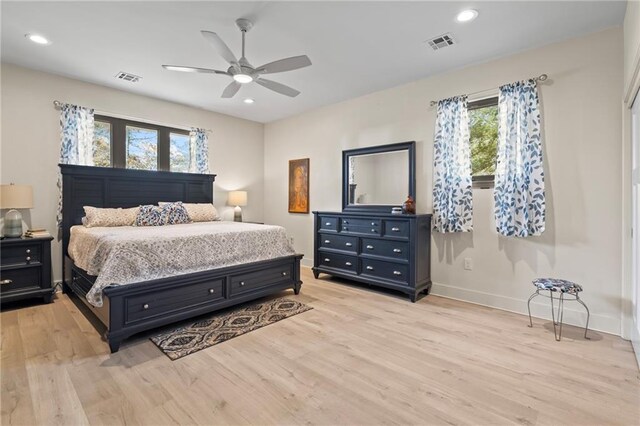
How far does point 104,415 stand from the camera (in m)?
1.75

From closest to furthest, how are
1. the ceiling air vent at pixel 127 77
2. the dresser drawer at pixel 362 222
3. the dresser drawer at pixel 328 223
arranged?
1. the ceiling air vent at pixel 127 77
2. the dresser drawer at pixel 362 222
3. the dresser drawer at pixel 328 223

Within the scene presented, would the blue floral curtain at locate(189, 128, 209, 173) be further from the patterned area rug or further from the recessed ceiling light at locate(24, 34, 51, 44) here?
the patterned area rug

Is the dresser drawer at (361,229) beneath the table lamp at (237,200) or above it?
beneath

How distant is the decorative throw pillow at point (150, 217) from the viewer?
414 cm

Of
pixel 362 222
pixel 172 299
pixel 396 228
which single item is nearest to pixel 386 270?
pixel 396 228

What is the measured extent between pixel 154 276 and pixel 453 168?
342 centimetres

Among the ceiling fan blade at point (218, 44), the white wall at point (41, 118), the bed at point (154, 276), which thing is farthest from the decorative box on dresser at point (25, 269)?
the ceiling fan blade at point (218, 44)

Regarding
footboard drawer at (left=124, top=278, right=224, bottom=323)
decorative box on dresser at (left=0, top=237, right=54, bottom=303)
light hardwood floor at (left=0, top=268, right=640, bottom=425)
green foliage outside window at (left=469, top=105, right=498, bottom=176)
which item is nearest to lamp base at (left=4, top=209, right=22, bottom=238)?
decorative box on dresser at (left=0, top=237, right=54, bottom=303)

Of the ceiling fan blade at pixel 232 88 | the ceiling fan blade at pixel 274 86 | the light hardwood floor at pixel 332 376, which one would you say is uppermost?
the ceiling fan blade at pixel 232 88

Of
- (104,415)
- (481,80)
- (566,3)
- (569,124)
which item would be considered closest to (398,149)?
(481,80)

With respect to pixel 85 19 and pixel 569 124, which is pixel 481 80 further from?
pixel 85 19

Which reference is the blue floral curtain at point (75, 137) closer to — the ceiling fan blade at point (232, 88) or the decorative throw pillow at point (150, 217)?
the decorative throw pillow at point (150, 217)

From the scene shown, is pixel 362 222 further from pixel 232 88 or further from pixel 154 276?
pixel 154 276

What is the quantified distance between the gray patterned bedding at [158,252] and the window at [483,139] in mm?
2586
